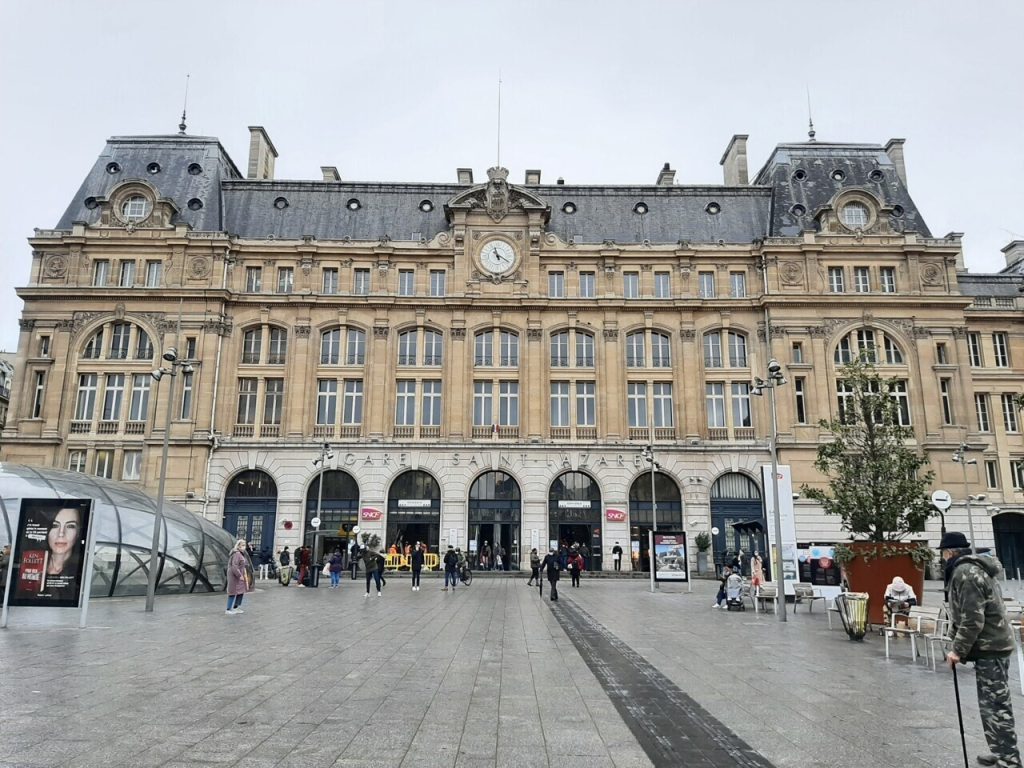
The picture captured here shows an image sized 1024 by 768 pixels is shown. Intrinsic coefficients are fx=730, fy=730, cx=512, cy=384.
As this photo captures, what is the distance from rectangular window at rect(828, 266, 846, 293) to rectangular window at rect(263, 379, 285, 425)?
113 feet

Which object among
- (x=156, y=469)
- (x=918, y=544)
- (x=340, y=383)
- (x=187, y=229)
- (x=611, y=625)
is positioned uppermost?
(x=187, y=229)

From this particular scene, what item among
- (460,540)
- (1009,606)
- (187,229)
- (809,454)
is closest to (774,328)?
(809,454)

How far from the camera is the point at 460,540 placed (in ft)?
138

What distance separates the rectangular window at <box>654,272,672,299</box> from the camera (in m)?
46.2

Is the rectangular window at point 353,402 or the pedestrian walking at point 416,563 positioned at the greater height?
the rectangular window at point 353,402

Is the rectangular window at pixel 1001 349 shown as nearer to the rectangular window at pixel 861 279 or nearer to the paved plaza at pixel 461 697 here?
the rectangular window at pixel 861 279

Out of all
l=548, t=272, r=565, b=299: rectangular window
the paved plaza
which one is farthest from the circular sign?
l=548, t=272, r=565, b=299: rectangular window

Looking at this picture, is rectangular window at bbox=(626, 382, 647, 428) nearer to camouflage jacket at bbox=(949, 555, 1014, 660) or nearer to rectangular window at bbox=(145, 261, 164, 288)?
rectangular window at bbox=(145, 261, 164, 288)

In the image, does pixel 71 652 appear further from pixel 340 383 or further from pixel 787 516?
pixel 340 383

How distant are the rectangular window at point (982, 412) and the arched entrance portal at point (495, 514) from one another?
32.4 meters

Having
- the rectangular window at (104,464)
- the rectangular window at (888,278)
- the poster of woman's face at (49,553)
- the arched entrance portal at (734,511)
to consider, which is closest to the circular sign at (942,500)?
the arched entrance portal at (734,511)

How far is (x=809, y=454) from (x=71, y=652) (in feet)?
128

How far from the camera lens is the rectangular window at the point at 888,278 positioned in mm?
45375

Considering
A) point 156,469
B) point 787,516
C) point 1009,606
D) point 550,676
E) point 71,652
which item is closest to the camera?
point 550,676
